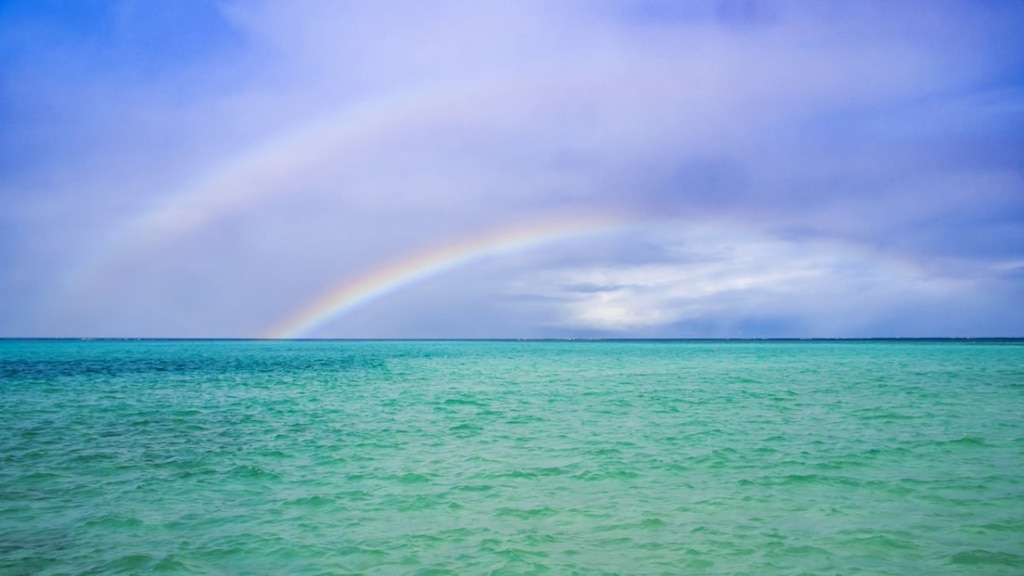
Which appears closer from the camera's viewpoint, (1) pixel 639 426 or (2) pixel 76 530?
(2) pixel 76 530

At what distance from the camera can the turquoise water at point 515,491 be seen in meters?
9.30

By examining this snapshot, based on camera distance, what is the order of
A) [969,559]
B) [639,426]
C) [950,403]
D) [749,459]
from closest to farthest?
[969,559]
[749,459]
[639,426]
[950,403]

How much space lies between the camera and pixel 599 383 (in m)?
46.5

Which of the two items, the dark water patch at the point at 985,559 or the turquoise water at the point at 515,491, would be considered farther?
the turquoise water at the point at 515,491

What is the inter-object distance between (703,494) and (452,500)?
5163 millimetres

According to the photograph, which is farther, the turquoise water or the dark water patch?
the turquoise water

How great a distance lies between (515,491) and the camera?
13.1m

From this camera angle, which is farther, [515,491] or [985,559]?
[515,491]

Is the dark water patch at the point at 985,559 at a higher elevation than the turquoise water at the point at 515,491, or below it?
higher

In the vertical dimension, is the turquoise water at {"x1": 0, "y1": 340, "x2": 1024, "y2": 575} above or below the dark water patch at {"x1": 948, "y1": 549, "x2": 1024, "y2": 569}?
below

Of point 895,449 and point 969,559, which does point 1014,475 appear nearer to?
point 895,449

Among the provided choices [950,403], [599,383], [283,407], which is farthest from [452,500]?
[599,383]

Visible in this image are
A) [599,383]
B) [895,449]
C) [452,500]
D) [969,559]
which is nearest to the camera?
[969,559]

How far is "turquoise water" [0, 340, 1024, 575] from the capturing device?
930cm
